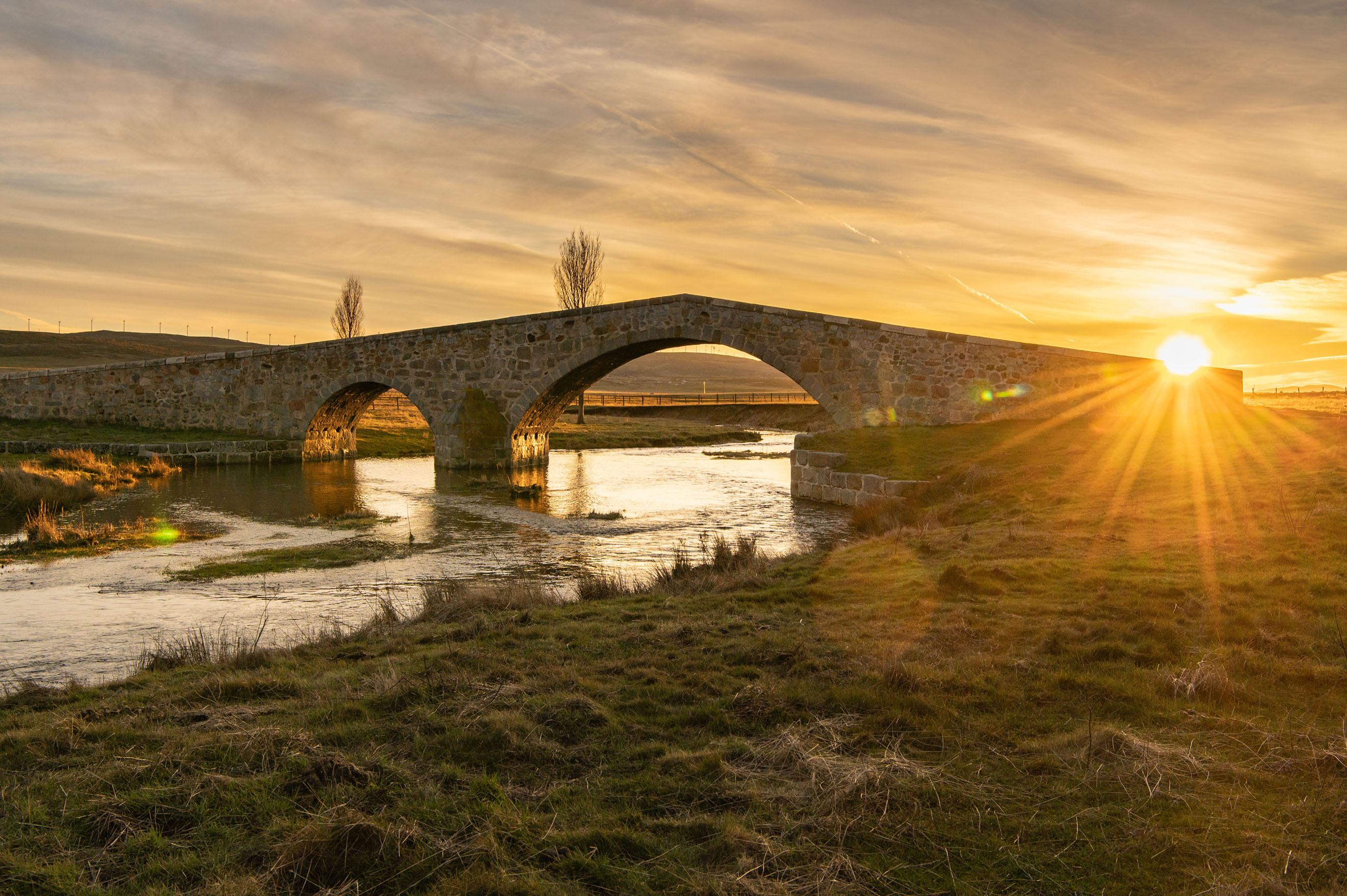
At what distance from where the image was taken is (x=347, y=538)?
14148mm

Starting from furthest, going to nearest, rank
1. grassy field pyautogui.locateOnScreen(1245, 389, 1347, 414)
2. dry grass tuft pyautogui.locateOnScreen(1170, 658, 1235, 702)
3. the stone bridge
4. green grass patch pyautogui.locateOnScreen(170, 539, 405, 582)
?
grassy field pyautogui.locateOnScreen(1245, 389, 1347, 414)
the stone bridge
green grass patch pyautogui.locateOnScreen(170, 539, 405, 582)
dry grass tuft pyautogui.locateOnScreen(1170, 658, 1235, 702)

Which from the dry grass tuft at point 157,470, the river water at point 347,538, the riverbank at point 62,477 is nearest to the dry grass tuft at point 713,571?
the river water at point 347,538

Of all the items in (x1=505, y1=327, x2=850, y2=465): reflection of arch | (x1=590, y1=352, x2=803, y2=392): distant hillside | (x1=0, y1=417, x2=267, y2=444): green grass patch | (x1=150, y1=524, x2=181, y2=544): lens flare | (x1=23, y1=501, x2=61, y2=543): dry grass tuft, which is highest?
(x1=590, y1=352, x2=803, y2=392): distant hillside

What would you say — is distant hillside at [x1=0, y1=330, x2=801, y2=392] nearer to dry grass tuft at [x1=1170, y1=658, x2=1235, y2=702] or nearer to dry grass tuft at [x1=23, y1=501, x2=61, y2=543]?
dry grass tuft at [x1=23, y1=501, x2=61, y2=543]

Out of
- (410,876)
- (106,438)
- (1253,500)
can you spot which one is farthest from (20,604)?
(106,438)

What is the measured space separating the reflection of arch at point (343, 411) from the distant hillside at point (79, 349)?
46071mm

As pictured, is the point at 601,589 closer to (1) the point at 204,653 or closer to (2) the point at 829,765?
(1) the point at 204,653

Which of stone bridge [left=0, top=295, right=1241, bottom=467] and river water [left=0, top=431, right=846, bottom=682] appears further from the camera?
stone bridge [left=0, top=295, right=1241, bottom=467]

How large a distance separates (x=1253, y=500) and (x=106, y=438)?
32942mm

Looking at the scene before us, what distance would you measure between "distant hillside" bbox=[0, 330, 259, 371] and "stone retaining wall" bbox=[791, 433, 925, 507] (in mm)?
66480

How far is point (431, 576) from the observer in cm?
1093

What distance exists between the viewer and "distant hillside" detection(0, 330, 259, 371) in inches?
3253

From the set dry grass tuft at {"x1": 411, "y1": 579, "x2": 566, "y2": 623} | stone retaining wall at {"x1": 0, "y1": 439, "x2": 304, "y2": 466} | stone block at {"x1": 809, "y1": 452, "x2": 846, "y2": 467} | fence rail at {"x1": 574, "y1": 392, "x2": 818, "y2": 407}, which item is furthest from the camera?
fence rail at {"x1": 574, "y1": 392, "x2": 818, "y2": 407}

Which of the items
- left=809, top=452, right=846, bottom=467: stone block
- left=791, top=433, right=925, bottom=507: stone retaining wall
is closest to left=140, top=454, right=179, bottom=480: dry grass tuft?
left=791, top=433, right=925, bottom=507: stone retaining wall
